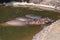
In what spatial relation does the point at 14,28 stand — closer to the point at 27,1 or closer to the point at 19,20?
the point at 19,20

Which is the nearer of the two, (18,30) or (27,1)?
(18,30)

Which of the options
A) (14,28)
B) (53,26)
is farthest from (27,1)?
(53,26)

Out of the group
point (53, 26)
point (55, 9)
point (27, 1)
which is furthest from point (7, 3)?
point (53, 26)

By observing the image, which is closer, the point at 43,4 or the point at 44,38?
the point at 44,38

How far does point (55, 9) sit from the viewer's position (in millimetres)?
20109

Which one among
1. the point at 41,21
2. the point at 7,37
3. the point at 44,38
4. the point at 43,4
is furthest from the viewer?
the point at 43,4

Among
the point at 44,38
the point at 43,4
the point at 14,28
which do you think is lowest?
the point at 43,4

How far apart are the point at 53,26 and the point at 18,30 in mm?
3378

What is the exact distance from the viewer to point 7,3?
22797 mm

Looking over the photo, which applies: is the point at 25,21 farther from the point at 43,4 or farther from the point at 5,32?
the point at 43,4

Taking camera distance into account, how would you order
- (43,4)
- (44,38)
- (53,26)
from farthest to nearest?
(43,4), (53,26), (44,38)

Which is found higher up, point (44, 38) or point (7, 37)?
point (44, 38)

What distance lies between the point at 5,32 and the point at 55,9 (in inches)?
374

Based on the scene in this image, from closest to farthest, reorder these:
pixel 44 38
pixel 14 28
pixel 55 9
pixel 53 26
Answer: pixel 44 38, pixel 53 26, pixel 14 28, pixel 55 9
